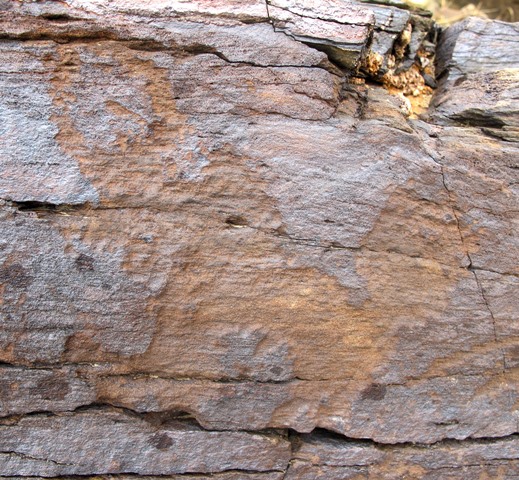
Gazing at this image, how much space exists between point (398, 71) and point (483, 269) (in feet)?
2.74

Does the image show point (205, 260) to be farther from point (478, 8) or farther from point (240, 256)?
point (478, 8)

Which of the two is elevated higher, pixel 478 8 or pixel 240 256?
pixel 478 8

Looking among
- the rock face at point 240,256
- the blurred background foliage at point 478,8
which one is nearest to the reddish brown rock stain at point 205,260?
the rock face at point 240,256

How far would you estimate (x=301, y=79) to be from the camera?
181cm

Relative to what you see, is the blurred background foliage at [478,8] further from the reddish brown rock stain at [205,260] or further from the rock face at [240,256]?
the reddish brown rock stain at [205,260]

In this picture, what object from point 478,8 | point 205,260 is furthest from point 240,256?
point 478,8

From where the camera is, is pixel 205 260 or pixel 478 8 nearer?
pixel 205 260

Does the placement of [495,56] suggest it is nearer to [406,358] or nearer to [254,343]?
[406,358]

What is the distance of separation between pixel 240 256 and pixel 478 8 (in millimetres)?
3805

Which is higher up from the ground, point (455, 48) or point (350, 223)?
point (455, 48)

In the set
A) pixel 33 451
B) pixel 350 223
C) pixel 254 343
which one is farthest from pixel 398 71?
pixel 33 451

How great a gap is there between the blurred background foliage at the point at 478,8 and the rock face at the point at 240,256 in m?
2.71

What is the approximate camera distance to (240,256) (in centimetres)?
177

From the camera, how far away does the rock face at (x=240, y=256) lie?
171 cm
